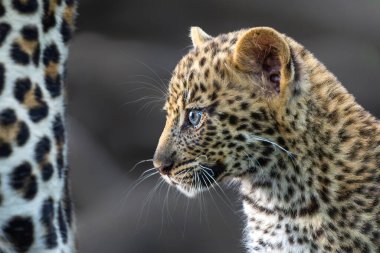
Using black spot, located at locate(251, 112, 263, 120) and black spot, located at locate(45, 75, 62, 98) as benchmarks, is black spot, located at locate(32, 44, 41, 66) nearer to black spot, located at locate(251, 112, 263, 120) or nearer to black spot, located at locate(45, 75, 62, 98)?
black spot, located at locate(45, 75, 62, 98)

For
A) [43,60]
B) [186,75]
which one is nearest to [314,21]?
[186,75]

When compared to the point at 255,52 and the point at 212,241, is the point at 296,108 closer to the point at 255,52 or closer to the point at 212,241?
the point at 255,52

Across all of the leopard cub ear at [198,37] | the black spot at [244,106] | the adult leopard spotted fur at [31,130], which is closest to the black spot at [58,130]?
the adult leopard spotted fur at [31,130]

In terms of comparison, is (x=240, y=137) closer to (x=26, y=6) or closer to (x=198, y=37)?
(x=198, y=37)

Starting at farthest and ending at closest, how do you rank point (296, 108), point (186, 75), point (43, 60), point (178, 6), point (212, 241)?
1. point (178, 6)
2. point (212, 241)
3. point (186, 75)
4. point (296, 108)
5. point (43, 60)

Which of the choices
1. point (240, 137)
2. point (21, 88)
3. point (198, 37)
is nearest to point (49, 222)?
point (21, 88)

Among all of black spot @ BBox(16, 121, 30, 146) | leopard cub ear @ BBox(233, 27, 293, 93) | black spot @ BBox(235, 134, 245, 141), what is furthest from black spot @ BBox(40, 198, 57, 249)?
leopard cub ear @ BBox(233, 27, 293, 93)
